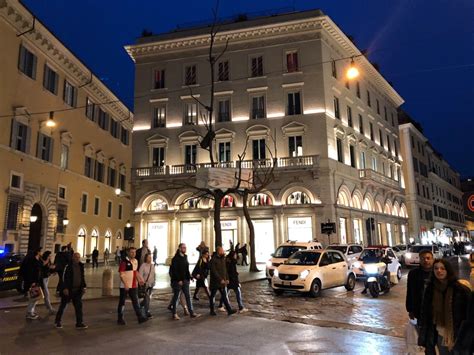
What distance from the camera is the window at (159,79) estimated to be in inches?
1545

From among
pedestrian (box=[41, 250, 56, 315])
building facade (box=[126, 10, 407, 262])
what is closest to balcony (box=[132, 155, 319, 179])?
building facade (box=[126, 10, 407, 262])

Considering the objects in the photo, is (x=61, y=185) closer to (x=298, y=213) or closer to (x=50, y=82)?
(x=50, y=82)

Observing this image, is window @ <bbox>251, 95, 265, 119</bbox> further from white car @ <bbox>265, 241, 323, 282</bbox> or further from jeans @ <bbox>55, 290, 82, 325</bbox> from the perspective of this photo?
jeans @ <bbox>55, 290, 82, 325</bbox>

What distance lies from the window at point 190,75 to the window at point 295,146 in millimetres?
10276

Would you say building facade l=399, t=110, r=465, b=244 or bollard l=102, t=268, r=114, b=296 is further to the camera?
building facade l=399, t=110, r=465, b=244

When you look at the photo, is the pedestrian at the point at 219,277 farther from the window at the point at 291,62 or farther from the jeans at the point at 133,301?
the window at the point at 291,62

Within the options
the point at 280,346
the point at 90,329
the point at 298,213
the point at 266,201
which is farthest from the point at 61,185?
the point at 280,346

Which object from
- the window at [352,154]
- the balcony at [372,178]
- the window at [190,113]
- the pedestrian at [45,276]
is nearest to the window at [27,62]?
the window at [190,113]

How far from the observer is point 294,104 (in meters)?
36.1

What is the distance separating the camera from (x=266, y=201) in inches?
1374

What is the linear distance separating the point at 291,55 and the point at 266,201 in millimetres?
12563

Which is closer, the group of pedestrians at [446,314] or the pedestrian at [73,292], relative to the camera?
the group of pedestrians at [446,314]

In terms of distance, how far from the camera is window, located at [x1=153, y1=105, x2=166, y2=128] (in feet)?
127

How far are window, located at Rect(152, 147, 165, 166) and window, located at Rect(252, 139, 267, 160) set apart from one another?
8.04 meters
